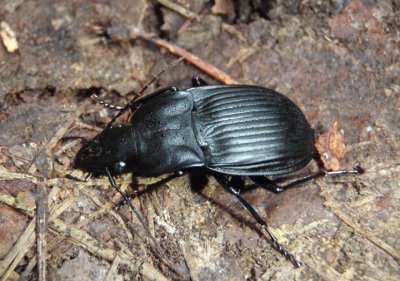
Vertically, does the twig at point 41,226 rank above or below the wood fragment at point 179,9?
below

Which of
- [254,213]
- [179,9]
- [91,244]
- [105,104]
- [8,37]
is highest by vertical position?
[8,37]

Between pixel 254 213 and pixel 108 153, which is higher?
pixel 108 153

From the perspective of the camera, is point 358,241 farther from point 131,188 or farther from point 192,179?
point 131,188

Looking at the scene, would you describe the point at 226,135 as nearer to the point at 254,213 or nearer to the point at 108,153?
the point at 254,213

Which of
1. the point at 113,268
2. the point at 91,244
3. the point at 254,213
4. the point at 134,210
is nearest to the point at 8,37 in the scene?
the point at 134,210

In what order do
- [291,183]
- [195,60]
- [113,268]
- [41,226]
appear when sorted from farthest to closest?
[195,60] < [291,183] < [41,226] < [113,268]

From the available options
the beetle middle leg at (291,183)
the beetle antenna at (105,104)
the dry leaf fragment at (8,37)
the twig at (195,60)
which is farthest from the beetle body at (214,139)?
the dry leaf fragment at (8,37)

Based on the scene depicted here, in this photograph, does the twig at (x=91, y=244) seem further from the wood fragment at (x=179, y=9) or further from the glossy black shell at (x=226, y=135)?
the wood fragment at (x=179, y=9)
